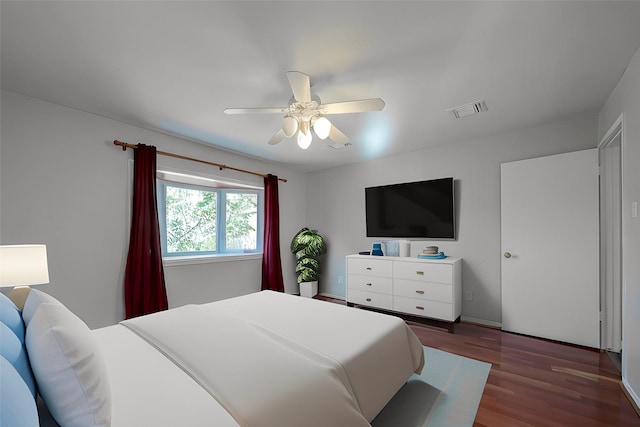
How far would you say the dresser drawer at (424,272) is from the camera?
10.9 ft

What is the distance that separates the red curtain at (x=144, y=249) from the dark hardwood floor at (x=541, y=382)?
297cm

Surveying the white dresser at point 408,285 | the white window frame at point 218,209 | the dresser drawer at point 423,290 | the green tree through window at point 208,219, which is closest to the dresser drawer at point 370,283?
the white dresser at point 408,285

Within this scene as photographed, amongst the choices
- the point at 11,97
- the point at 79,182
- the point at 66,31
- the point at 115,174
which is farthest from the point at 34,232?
the point at 66,31

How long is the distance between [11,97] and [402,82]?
320 centimetres

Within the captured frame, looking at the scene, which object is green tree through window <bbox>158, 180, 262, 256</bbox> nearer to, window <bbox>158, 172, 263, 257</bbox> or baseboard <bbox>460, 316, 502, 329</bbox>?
window <bbox>158, 172, 263, 257</bbox>

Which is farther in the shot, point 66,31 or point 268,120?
point 268,120

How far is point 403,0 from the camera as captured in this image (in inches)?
55.6

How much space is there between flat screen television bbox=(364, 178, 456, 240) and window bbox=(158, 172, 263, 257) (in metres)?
1.91

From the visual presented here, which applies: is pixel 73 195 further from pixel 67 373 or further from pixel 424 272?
pixel 424 272

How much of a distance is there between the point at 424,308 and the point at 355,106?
2630mm

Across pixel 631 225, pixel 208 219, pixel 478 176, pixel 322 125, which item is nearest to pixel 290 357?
pixel 322 125

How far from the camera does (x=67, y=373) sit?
85 cm

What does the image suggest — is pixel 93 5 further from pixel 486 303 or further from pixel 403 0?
pixel 486 303

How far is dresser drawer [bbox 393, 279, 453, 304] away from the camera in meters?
3.30
